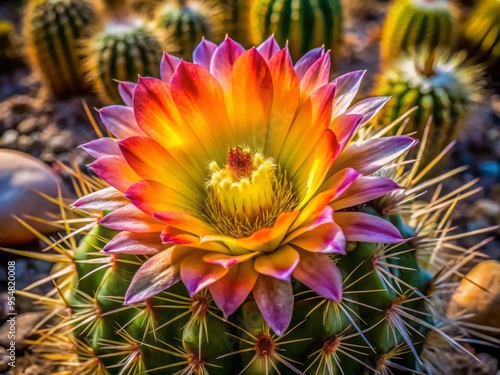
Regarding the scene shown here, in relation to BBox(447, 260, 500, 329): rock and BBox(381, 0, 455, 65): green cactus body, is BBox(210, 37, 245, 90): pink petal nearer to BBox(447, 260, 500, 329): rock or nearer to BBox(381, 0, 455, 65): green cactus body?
BBox(447, 260, 500, 329): rock

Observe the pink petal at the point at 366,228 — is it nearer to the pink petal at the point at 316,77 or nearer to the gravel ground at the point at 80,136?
the pink petal at the point at 316,77

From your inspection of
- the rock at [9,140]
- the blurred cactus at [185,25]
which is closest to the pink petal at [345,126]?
the blurred cactus at [185,25]

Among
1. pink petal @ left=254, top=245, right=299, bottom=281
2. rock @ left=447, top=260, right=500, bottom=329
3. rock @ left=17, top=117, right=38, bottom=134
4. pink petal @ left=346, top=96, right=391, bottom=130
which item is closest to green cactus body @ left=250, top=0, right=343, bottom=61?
rock @ left=17, top=117, right=38, bottom=134

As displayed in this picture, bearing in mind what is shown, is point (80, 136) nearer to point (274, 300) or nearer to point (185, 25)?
point (185, 25)

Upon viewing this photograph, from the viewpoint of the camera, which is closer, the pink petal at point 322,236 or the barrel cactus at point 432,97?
the pink petal at point 322,236

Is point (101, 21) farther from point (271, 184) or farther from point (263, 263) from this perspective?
point (263, 263)

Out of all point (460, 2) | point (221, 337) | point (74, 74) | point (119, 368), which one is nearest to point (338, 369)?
point (221, 337)
